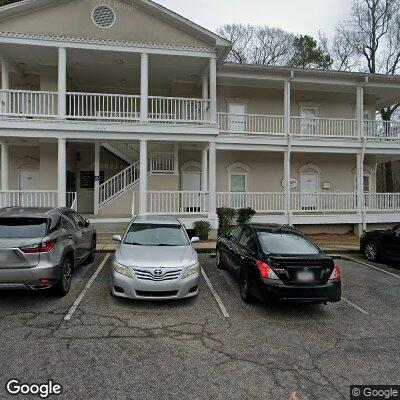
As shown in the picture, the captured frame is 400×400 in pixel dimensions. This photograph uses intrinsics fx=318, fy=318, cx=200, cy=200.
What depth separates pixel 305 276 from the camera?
548cm

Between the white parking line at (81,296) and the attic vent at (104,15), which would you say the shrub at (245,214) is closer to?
the white parking line at (81,296)

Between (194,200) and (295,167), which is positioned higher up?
(295,167)

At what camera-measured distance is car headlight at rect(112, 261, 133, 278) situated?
18.5 ft

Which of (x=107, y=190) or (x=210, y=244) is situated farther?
(x=107, y=190)

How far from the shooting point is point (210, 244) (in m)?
11.7

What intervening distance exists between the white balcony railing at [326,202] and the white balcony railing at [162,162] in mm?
5973

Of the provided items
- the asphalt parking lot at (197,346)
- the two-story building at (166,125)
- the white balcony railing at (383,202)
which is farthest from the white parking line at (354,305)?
the white balcony railing at (383,202)

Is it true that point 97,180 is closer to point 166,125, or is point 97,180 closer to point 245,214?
point 166,125

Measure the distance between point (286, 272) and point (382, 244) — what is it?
21.4ft

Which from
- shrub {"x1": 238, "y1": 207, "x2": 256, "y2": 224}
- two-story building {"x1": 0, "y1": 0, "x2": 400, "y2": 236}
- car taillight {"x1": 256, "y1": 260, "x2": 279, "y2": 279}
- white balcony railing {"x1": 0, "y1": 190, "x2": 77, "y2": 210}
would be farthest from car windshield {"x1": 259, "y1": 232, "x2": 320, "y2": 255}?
white balcony railing {"x1": 0, "y1": 190, "x2": 77, "y2": 210}

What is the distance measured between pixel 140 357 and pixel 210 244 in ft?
25.4

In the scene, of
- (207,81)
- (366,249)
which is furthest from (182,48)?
(366,249)

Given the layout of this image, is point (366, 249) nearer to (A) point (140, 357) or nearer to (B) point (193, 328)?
(B) point (193, 328)

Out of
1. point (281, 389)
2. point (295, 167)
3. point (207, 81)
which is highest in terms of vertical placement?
point (207, 81)
